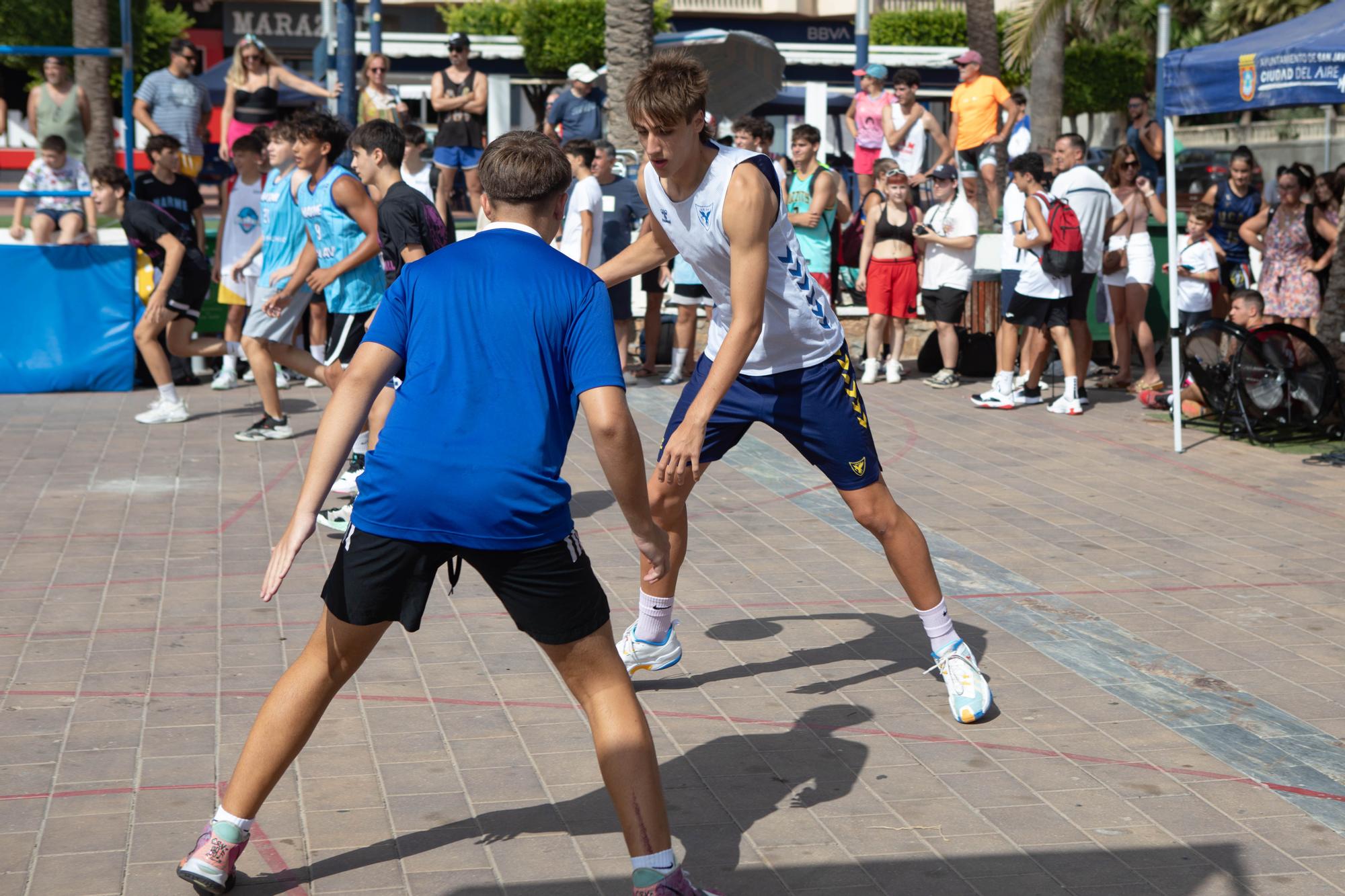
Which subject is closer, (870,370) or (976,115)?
(870,370)

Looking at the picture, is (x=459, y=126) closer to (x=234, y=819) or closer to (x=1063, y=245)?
(x=1063, y=245)

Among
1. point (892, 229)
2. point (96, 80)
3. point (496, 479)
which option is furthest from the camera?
point (96, 80)

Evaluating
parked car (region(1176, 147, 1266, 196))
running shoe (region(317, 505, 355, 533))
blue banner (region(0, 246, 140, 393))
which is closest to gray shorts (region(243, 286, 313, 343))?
running shoe (region(317, 505, 355, 533))

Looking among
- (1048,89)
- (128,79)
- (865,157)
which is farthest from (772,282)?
(1048,89)

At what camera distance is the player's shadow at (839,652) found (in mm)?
5055

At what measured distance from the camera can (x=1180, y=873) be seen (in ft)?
11.9

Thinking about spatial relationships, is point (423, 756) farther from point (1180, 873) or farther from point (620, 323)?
point (620, 323)

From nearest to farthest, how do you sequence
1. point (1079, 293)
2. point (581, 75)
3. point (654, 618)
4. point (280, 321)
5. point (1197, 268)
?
point (654, 618)
point (280, 321)
point (1079, 293)
point (1197, 268)
point (581, 75)

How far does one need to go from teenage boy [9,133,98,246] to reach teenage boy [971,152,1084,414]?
7092mm

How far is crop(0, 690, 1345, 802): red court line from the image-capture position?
4129 millimetres

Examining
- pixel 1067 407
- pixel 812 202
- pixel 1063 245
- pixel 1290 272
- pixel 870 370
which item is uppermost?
pixel 812 202

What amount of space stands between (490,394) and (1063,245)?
822 centimetres

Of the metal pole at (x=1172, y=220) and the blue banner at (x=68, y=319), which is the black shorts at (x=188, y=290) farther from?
the metal pole at (x=1172, y=220)

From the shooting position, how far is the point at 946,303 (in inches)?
476
